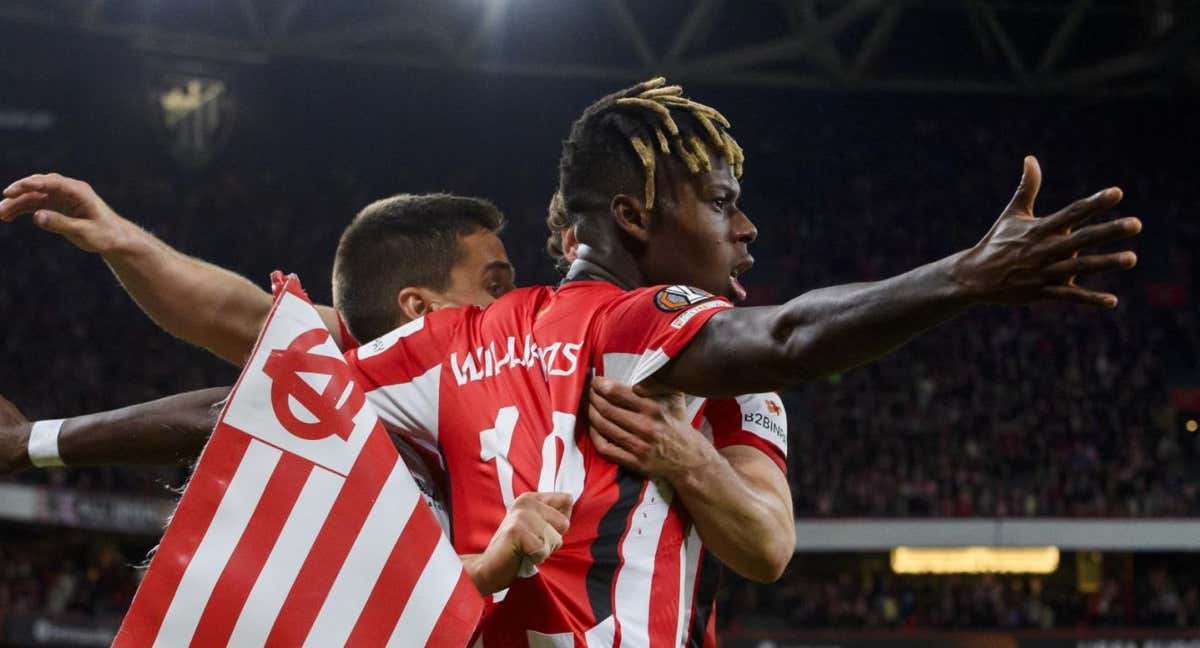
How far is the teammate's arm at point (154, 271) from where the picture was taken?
9.39ft

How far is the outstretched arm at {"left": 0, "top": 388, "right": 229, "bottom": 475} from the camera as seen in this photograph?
10.7 ft

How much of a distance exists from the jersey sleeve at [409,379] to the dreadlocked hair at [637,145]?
396mm

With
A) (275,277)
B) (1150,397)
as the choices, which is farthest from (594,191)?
(1150,397)

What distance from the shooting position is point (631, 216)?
9.16 feet

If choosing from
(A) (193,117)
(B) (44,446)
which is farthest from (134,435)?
(A) (193,117)

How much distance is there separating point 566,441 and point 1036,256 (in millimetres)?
924

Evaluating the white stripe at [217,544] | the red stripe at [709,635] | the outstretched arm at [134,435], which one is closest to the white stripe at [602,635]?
the red stripe at [709,635]

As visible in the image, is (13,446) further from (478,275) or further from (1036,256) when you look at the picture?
(1036,256)

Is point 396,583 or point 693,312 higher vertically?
point 693,312

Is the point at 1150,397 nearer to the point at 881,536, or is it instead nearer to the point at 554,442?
the point at 881,536

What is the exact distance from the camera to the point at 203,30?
21531 mm

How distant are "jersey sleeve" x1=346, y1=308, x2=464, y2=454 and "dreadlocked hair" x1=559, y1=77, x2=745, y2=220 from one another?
0.40 m

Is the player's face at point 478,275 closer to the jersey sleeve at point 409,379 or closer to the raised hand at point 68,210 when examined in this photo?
the jersey sleeve at point 409,379

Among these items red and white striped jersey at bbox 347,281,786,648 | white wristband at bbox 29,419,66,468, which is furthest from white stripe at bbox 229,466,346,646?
white wristband at bbox 29,419,66,468
